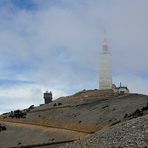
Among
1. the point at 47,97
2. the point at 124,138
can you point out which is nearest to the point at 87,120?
the point at 124,138

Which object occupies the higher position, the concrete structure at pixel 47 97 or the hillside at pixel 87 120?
the concrete structure at pixel 47 97

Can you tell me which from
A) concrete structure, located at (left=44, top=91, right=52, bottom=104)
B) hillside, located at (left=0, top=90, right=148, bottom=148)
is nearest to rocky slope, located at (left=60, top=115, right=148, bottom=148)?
hillside, located at (left=0, top=90, right=148, bottom=148)

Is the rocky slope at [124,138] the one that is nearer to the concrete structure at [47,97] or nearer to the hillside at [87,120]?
the hillside at [87,120]

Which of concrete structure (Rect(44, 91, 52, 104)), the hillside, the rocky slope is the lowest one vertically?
the rocky slope

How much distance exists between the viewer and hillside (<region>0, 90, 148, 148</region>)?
28422 millimetres

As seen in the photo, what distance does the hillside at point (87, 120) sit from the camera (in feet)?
93.2

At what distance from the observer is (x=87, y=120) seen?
48562mm

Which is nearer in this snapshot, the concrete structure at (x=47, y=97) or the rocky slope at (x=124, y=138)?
the rocky slope at (x=124, y=138)

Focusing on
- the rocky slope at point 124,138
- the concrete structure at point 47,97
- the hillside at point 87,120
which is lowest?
the rocky slope at point 124,138

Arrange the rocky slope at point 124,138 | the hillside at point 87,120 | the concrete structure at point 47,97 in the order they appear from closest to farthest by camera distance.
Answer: the rocky slope at point 124,138 < the hillside at point 87,120 < the concrete structure at point 47,97

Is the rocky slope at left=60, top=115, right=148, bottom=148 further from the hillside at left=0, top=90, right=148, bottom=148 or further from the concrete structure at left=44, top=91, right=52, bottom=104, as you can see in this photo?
the concrete structure at left=44, top=91, right=52, bottom=104

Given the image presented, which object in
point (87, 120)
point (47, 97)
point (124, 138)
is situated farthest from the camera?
point (47, 97)

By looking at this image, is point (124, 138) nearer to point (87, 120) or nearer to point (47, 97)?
point (87, 120)

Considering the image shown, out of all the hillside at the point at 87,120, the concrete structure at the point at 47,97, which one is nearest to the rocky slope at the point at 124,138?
the hillside at the point at 87,120
